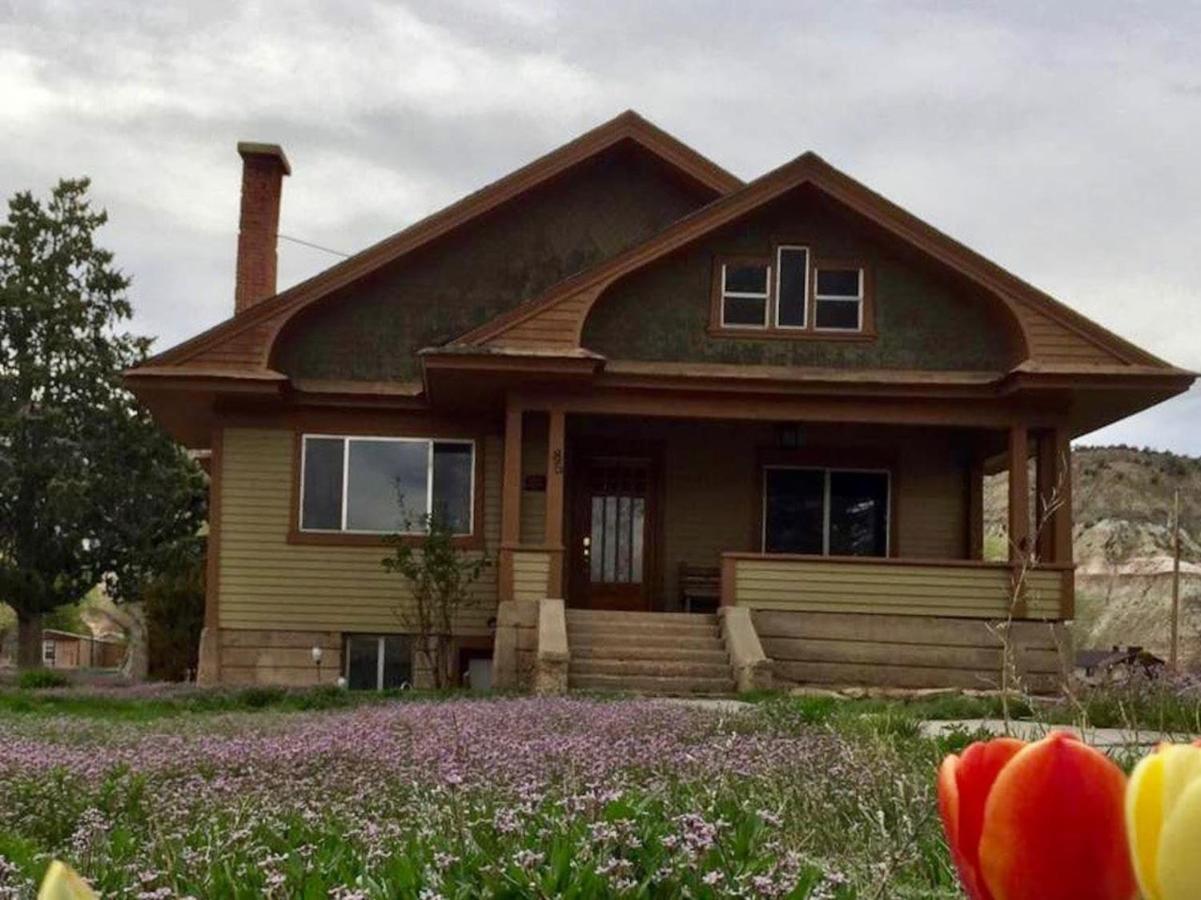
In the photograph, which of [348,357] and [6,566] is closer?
[348,357]

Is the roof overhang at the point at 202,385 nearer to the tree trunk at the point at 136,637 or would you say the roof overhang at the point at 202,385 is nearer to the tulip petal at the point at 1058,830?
the tree trunk at the point at 136,637

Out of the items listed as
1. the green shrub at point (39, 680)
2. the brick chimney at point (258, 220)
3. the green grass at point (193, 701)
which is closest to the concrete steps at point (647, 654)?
the green grass at point (193, 701)

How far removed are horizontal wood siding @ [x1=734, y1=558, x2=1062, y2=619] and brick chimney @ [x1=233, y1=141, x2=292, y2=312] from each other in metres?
9.43

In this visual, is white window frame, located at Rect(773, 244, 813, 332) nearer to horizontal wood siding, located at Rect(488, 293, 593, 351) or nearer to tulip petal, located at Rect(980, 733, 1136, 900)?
horizontal wood siding, located at Rect(488, 293, 593, 351)

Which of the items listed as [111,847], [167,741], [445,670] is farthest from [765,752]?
[445,670]

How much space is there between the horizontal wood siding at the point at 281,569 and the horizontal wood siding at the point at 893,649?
4351 mm

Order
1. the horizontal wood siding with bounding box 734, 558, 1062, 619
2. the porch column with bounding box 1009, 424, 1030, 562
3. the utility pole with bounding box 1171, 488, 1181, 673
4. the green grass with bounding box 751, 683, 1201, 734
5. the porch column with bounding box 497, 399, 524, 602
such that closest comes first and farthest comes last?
the green grass with bounding box 751, 683, 1201, 734 < the utility pole with bounding box 1171, 488, 1181, 673 < the porch column with bounding box 497, 399, 524, 602 < the horizontal wood siding with bounding box 734, 558, 1062, 619 < the porch column with bounding box 1009, 424, 1030, 562

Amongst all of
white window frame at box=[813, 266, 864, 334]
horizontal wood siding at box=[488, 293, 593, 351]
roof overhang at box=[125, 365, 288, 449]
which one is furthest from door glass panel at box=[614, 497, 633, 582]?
roof overhang at box=[125, 365, 288, 449]

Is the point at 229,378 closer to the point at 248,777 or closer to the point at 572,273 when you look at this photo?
the point at 572,273

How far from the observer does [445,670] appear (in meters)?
20.6

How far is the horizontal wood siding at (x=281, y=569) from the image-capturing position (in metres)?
21.1

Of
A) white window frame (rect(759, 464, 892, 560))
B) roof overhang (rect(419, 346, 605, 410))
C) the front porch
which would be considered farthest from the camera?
white window frame (rect(759, 464, 892, 560))

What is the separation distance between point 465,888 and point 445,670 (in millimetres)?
18050

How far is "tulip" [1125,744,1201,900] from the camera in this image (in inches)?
34.7
